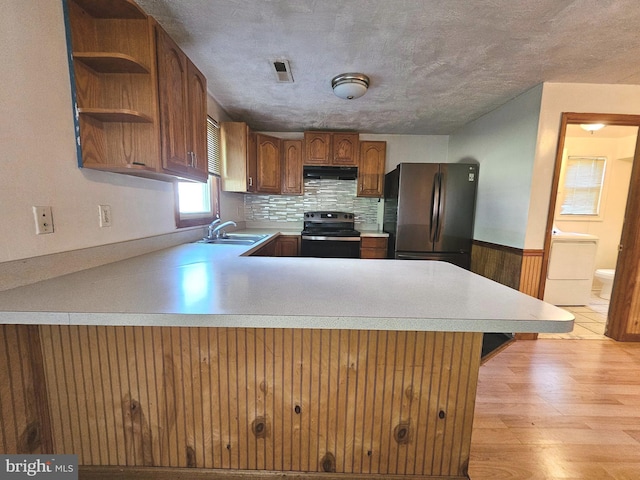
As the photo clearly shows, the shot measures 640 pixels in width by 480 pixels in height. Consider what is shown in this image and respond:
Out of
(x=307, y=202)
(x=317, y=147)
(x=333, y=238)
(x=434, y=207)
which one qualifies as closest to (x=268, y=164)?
(x=317, y=147)

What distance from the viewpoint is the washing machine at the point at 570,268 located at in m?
3.17

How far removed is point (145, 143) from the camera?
127 cm

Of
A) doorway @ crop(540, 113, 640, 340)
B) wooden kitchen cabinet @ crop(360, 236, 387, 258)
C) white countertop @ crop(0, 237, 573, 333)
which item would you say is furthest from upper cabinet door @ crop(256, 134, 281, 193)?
doorway @ crop(540, 113, 640, 340)

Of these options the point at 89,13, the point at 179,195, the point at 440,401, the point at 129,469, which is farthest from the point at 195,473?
the point at 89,13

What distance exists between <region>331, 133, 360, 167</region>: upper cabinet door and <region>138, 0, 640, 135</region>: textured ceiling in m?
0.89

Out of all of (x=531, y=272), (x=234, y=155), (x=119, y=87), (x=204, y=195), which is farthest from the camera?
(x=234, y=155)

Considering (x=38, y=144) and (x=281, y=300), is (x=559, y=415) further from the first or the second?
(x=38, y=144)

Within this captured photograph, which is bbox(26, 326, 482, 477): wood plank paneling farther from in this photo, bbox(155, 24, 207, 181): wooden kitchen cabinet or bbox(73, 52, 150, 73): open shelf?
bbox(73, 52, 150, 73): open shelf

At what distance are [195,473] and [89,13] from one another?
2113 mm

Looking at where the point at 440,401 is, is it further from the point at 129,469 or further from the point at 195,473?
the point at 129,469

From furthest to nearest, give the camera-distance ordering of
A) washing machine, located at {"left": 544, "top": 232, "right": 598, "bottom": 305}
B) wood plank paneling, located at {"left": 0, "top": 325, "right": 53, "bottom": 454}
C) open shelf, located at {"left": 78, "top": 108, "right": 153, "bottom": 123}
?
washing machine, located at {"left": 544, "top": 232, "right": 598, "bottom": 305} → open shelf, located at {"left": 78, "top": 108, "right": 153, "bottom": 123} → wood plank paneling, located at {"left": 0, "top": 325, "right": 53, "bottom": 454}

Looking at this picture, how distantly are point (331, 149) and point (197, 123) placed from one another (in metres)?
2.11

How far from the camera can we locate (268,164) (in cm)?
351

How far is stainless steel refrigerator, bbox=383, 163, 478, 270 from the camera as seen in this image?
3.00 metres
